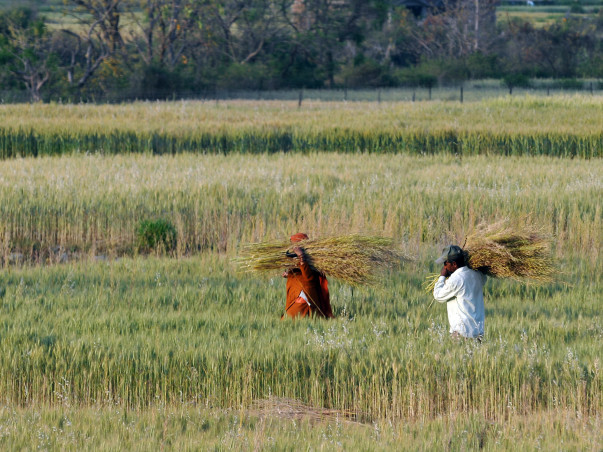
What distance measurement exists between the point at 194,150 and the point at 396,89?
32.1 metres

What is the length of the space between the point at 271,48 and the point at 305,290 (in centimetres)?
4885

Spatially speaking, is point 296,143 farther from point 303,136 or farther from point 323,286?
point 323,286

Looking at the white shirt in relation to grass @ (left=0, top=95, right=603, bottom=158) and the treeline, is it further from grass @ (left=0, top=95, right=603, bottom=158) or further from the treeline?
the treeline

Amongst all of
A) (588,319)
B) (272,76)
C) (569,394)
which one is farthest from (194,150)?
(272,76)

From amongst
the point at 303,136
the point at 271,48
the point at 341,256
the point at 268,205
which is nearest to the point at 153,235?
the point at 268,205

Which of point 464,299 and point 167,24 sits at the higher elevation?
point 167,24

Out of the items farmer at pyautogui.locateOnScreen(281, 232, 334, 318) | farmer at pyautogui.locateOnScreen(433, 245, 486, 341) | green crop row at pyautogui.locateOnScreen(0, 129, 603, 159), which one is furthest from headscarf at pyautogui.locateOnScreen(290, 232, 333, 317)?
green crop row at pyautogui.locateOnScreen(0, 129, 603, 159)

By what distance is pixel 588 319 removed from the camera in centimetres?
751

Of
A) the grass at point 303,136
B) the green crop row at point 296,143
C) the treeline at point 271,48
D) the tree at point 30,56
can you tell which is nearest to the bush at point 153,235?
the grass at point 303,136

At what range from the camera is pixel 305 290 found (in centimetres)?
714

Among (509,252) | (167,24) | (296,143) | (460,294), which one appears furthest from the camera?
(167,24)

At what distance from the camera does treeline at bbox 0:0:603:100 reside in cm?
4094

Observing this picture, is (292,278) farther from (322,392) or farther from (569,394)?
(569,394)

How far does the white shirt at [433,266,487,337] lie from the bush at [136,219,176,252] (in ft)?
19.2
